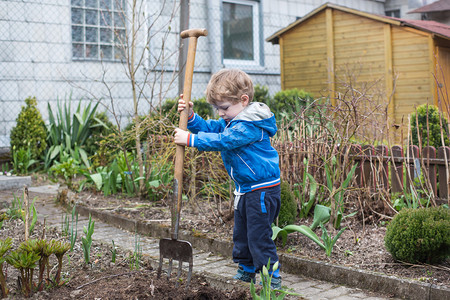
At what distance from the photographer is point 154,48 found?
1121 centimetres

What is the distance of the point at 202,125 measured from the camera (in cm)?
372

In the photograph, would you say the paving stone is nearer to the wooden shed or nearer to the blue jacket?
the blue jacket

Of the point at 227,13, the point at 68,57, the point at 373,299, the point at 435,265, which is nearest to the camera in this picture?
the point at 373,299

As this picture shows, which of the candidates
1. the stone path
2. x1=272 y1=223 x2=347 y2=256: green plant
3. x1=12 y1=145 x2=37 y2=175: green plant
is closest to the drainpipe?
x1=12 y1=145 x2=37 y2=175: green plant

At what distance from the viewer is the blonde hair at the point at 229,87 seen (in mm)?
3396

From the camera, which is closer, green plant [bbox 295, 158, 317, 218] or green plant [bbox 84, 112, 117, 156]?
green plant [bbox 295, 158, 317, 218]

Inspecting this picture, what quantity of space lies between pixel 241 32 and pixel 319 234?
31.4ft

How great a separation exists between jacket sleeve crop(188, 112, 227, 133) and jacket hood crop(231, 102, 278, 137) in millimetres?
369

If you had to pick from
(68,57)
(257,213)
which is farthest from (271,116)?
(68,57)

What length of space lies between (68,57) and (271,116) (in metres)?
7.61

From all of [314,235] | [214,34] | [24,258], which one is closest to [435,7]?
[214,34]

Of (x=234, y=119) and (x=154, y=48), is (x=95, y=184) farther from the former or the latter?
(x=154, y=48)

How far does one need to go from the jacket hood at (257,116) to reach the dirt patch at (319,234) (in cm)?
115

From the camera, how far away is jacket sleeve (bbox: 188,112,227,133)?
369cm
